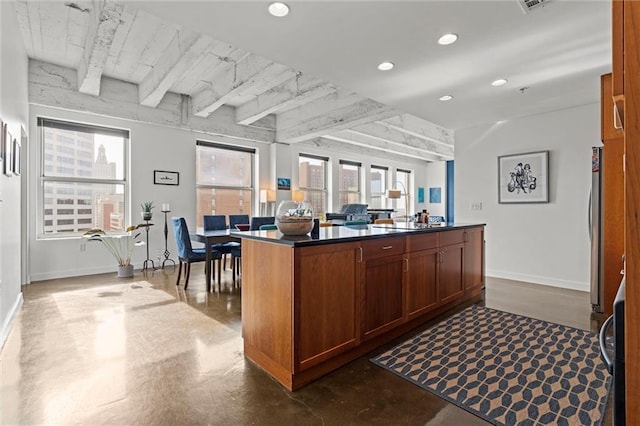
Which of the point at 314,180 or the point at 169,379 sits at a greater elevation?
the point at 314,180

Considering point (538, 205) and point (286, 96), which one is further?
point (286, 96)

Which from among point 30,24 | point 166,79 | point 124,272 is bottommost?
point 124,272

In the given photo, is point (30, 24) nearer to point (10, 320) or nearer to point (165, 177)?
point (165, 177)

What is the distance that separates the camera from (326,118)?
238 inches

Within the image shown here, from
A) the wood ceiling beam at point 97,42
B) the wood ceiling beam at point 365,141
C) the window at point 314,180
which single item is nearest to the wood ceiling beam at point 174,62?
the wood ceiling beam at point 97,42

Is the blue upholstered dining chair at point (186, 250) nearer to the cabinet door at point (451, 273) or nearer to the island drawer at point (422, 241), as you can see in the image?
the island drawer at point (422, 241)

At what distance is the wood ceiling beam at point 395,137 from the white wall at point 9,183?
5.42 m

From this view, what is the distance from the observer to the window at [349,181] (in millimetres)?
9375

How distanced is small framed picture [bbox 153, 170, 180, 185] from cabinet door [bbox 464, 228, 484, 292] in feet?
16.6

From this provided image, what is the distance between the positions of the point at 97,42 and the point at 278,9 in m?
2.60

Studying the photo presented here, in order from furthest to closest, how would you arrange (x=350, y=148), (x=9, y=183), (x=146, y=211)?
(x=350, y=148) < (x=146, y=211) < (x=9, y=183)

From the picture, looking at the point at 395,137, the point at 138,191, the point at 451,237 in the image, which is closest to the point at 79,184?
the point at 138,191

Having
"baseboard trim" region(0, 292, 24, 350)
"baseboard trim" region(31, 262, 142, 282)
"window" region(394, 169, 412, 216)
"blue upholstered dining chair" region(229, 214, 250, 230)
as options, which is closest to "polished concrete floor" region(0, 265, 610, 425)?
"baseboard trim" region(0, 292, 24, 350)

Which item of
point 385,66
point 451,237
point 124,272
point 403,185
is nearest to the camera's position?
point 385,66
